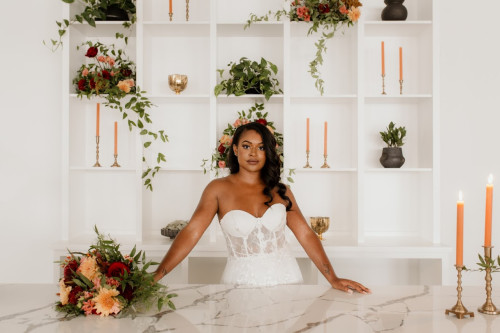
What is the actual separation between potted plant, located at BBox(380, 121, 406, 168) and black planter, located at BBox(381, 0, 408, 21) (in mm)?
725

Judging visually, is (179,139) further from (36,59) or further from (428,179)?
(428,179)

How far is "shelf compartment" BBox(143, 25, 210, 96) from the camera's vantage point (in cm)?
381

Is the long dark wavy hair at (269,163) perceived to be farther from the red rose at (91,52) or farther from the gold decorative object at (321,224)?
the red rose at (91,52)

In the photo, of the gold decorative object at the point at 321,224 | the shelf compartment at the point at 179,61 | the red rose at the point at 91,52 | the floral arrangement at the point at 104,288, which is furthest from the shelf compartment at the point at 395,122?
the floral arrangement at the point at 104,288

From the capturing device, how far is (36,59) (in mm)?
3777

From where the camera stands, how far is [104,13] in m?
3.49

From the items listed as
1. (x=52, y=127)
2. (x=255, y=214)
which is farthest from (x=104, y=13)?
(x=255, y=214)

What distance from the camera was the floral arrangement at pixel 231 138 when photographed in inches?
134

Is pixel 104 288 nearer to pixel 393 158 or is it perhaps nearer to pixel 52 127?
pixel 393 158

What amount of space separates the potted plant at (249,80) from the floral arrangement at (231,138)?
0.16 meters

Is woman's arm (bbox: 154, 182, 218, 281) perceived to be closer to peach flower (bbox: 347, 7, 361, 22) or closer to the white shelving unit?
the white shelving unit

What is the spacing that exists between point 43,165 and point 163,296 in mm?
2664

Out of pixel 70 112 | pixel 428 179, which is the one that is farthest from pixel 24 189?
pixel 428 179

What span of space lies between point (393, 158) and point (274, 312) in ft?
7.42
